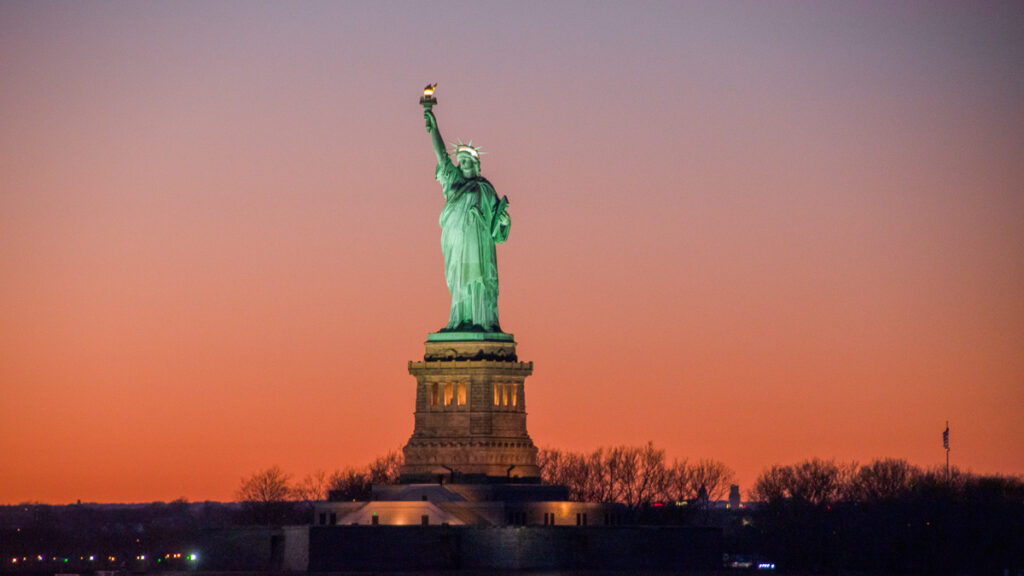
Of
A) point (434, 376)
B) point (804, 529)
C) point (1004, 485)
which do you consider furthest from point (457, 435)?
point (1004, 485)

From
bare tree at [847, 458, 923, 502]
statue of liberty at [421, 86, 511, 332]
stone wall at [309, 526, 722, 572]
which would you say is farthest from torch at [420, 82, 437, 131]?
bare tree at [847, 458, 923, 502]

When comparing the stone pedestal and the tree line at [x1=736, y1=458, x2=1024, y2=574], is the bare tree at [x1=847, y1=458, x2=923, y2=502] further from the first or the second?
the stone pedestal

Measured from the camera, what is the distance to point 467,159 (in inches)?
3132

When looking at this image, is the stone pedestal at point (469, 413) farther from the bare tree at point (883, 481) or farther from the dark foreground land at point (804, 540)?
the bare tree at point (883, 481)

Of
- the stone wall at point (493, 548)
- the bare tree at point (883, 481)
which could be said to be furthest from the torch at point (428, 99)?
the bare tree at point (883, 481)

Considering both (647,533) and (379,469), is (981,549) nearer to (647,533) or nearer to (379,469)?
(647,533)

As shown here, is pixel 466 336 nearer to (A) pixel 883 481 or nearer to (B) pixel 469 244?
(B) pixel 469 244

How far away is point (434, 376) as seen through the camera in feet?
254

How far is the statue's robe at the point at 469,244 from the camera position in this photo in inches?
3110

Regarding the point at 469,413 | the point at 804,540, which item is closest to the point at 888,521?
the point at 804,540

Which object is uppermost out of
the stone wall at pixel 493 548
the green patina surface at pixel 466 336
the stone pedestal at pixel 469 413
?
the green patina surface at pixel 466 336

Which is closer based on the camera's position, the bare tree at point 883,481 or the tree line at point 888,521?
the tree line at point 888,521

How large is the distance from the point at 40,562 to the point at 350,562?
41487 millimetres

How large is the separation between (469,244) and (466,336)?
3.62 meters
